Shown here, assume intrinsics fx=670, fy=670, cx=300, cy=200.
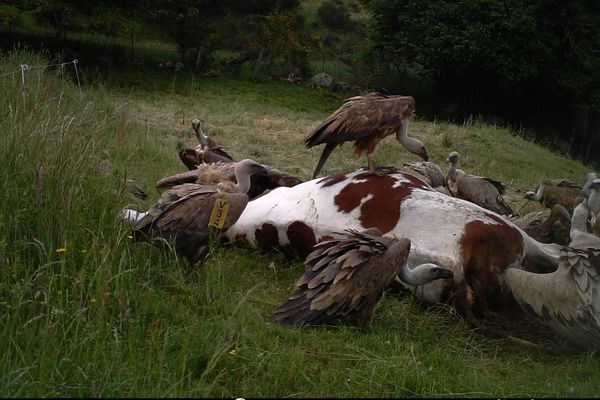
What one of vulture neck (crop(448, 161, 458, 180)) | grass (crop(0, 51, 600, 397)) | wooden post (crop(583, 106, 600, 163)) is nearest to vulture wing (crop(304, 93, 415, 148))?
grass (crop(0, 51, 600, 397))

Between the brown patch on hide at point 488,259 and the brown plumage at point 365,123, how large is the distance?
1.21 m

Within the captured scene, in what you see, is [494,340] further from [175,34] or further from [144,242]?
[175,34]

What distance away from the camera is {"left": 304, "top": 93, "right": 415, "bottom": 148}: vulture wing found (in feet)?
17.8

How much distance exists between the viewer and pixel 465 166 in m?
10.7

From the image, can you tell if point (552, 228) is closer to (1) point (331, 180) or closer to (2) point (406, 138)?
(2) point (406, 138)

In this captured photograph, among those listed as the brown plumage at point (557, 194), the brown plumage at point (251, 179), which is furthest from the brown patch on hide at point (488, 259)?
the brown plumage at point (557, 194)

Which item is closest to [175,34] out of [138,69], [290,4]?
[138,69]

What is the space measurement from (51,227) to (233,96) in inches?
658

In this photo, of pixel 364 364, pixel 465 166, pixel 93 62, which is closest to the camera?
pixel 364 364

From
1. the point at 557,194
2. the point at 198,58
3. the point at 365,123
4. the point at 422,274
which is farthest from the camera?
the point at 198,58

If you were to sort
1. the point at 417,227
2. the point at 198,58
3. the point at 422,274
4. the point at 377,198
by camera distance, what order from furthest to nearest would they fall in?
the point at 198,58 → the point at 377,198 → the point at 417,227 → the point at 422,274

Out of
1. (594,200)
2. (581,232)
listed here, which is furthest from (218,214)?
(594,200)

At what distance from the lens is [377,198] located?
4.93 meters

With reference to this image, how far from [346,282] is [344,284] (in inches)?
0.6
